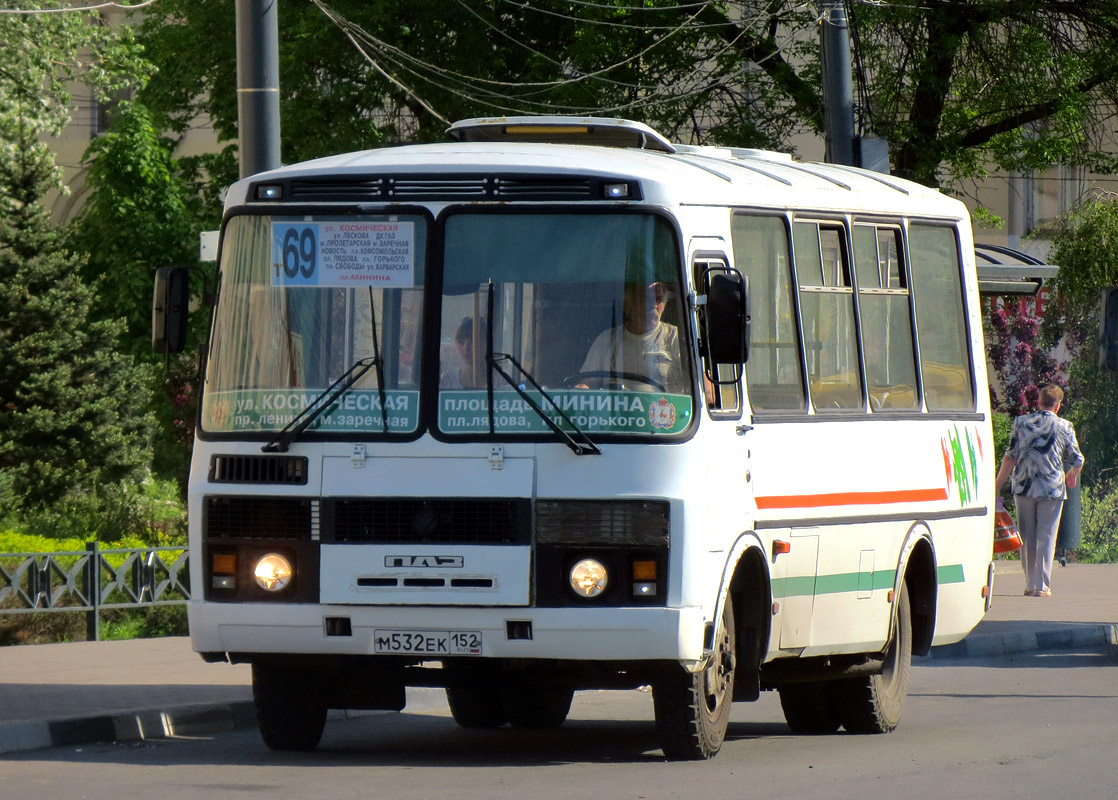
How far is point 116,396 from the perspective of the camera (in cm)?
2855

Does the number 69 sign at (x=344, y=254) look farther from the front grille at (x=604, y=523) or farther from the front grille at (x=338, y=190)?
the front grille at (x=604, y=523)

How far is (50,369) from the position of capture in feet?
91.9

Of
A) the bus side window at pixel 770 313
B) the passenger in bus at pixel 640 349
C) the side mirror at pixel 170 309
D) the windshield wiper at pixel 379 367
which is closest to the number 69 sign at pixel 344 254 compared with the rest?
the windshield wiper at pixel 379 367

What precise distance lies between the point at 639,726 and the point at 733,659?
1.89 m

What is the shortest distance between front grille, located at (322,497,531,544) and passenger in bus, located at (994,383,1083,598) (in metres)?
10.1

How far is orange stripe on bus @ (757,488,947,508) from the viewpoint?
9.21m

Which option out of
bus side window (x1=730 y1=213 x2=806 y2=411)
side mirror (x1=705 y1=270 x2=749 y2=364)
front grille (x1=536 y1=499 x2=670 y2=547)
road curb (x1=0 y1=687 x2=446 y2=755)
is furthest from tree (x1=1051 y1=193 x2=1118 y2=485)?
front grille (x1=536 y1=499 x2=670 y2=547)

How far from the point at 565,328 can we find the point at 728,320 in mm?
683

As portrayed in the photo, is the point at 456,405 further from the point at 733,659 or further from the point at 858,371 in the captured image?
the point at 858,371

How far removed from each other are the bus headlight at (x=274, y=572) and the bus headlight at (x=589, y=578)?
122 centimetres

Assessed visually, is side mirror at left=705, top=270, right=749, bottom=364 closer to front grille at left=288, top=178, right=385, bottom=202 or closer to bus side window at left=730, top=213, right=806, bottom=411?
bus side window at left=730, top=213, right=806, bottom=411

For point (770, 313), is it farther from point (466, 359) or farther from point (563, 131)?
point (563, 131)

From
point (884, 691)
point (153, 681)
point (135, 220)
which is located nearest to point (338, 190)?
point (884, 691)

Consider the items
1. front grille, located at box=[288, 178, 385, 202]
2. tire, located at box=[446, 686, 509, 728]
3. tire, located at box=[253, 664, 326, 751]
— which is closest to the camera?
front grille, located at box=[288, 178, 385, 202]
